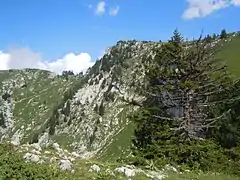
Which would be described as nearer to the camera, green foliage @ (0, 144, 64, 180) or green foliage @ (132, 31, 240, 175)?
green foliage @ (0, 144, 64, 180)

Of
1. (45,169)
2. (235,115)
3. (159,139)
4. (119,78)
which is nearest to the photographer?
(45,169)

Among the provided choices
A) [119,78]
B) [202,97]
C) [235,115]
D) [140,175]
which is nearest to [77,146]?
[119,78]

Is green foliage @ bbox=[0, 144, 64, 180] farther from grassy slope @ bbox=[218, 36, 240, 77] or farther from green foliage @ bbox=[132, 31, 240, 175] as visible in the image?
grassy slope @ bbox=[218, 36, 240, 77]

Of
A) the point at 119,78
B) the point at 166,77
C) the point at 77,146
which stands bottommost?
the point at 77,146

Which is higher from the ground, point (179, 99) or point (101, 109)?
point (101, 109)

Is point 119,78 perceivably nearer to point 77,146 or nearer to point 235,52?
point 77,146

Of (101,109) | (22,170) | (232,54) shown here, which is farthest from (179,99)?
(101,109)

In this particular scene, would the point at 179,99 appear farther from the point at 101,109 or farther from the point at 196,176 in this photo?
the point at 101,109

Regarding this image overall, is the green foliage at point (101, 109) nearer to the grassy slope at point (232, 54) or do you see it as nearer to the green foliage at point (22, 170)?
the grassy slope at point (232, 54)

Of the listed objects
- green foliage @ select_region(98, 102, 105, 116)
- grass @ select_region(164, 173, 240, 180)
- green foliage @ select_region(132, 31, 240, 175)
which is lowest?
grass @ select_region(164, 173, 240, 180)

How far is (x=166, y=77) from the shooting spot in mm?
36406

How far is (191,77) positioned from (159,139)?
20.6ft

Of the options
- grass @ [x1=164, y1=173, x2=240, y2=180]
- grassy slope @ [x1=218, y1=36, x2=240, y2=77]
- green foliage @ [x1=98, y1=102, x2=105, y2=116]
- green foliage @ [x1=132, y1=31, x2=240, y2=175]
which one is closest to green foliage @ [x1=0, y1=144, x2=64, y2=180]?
grass @ [x1=164, y1=173, x2=240, y2=180]

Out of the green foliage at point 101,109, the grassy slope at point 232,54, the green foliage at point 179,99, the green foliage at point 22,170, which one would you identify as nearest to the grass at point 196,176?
the green foliage at point 22,170
